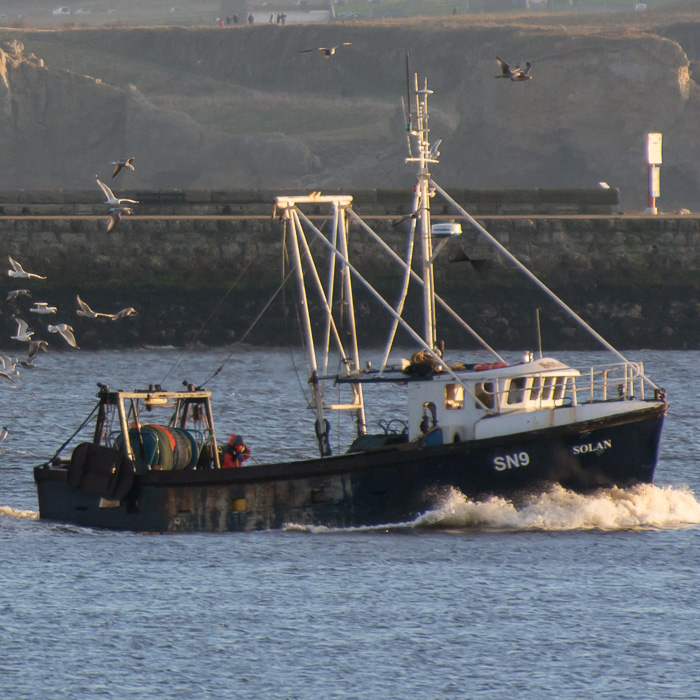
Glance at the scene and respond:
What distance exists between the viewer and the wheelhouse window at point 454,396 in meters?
25.7

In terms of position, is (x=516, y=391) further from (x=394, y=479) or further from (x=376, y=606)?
(x=376, y=606)

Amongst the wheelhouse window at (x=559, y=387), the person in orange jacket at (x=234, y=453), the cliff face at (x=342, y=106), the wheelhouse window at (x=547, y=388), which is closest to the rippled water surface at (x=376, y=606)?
the person in orange jacket at (x=234, y=453)

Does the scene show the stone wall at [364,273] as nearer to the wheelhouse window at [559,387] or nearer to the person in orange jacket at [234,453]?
the person in orange jacket at [234,453]

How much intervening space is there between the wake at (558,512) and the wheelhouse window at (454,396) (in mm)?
1521

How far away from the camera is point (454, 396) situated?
25750 millimetres

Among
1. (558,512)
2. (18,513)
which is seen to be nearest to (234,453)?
(18,513)

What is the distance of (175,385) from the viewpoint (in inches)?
1855

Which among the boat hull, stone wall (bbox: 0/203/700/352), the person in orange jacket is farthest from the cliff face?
the person in orange jacket

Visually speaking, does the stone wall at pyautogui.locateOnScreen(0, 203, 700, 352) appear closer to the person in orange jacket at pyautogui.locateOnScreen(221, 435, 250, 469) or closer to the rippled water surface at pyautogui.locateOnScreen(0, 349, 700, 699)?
the rippled water surface at pyautogui.locateOnScreen(0, 349, 700, 699)

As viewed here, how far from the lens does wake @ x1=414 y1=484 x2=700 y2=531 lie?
25344 millimetres

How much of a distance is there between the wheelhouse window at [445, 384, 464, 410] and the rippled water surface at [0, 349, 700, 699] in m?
1.58

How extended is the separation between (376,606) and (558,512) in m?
4.97

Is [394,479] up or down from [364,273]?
down

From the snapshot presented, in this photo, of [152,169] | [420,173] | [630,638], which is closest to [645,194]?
[152,169]
